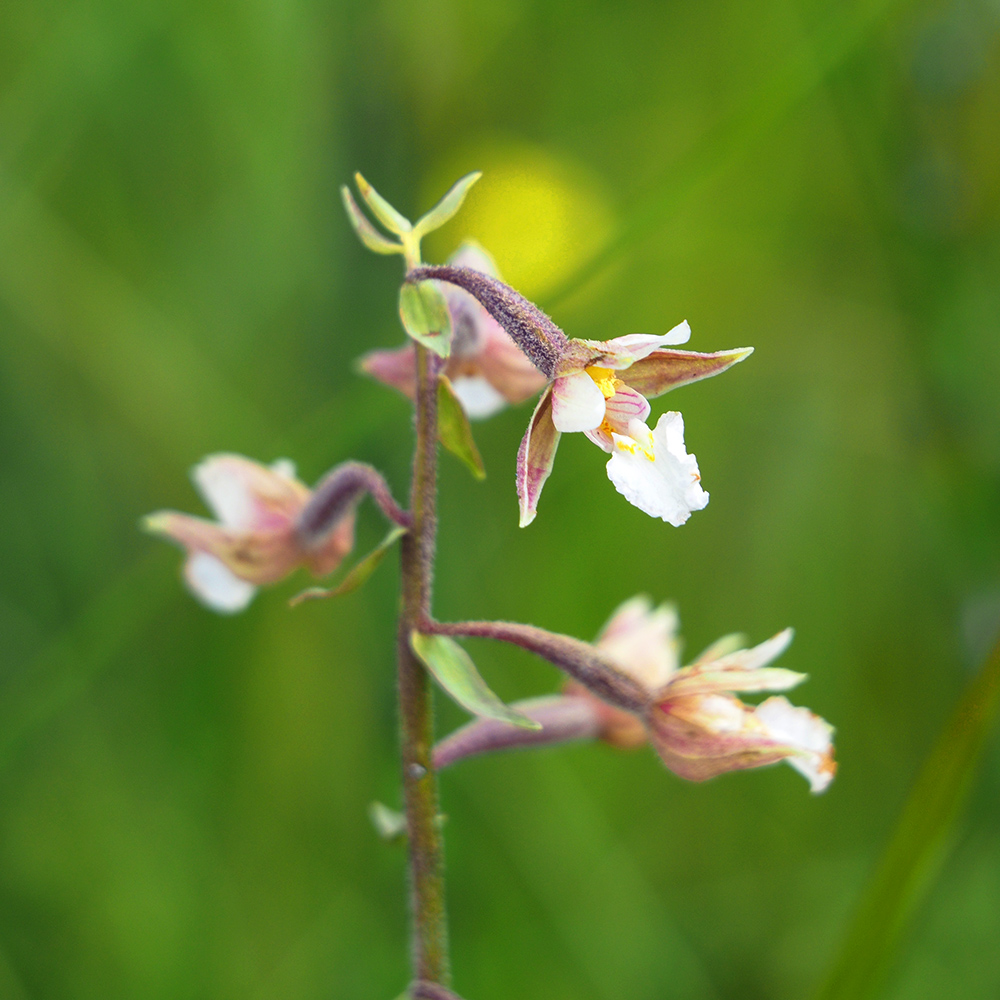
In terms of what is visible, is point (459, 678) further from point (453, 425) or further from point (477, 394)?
point (477, 394)

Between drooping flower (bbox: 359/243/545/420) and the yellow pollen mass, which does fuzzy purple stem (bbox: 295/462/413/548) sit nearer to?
drooping flower (bbox: 359/243/545/420)

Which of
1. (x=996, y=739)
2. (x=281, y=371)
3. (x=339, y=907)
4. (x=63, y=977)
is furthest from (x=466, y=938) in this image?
(x=281, y=371)

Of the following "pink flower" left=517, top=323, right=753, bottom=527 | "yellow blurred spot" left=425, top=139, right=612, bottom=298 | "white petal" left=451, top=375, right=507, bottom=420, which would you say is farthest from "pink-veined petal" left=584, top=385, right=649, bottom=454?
"yellow blurred spot" left=425, top=139, right=612, bottom=298

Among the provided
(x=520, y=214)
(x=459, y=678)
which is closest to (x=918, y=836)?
(x=459, y=678)

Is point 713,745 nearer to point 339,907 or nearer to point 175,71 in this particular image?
point 339,907

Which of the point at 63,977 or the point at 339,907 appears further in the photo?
the point at 339,907
